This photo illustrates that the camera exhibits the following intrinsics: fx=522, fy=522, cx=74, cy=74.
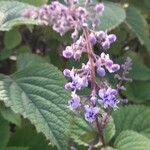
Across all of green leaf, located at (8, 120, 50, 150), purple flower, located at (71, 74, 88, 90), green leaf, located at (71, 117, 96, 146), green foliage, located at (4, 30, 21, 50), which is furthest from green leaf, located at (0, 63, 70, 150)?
green foliage, located at (4, 30, 21, 50)

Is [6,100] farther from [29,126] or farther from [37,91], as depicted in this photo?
[29,126]

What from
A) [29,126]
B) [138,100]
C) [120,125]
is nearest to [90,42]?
[120,125]

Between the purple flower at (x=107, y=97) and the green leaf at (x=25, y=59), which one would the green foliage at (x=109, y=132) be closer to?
the purple flower at (x=107, y=97)

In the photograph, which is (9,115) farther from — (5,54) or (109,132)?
(5,54)

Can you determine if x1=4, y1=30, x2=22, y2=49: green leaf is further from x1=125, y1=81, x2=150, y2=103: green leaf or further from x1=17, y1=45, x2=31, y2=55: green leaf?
x1=125, y1=81, x2=150, y2=103: green leaf

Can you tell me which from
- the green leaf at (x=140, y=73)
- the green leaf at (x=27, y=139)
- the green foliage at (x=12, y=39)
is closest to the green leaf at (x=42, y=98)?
the green leaf at (x=27, y=139)

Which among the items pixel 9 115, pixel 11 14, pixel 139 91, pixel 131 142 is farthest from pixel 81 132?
pixel 139 91
